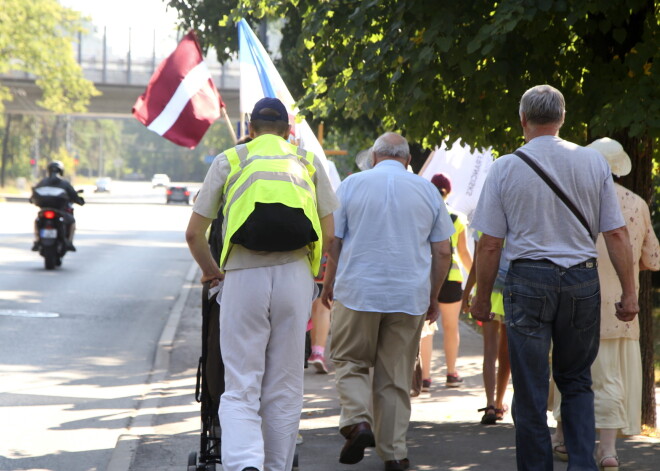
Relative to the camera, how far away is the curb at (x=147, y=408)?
6613 mm

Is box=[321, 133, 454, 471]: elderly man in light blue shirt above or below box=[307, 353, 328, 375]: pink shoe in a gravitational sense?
above

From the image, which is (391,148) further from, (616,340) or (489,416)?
(489,416)

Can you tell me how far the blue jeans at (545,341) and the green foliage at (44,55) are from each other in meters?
54.8

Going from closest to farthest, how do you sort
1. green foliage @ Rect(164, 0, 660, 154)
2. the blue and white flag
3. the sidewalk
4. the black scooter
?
the sidewalk → green foliage @ Rect(164, 0, 660, 154) → the blue and white flag → the black scooter

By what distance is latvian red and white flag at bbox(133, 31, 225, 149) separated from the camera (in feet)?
35.1

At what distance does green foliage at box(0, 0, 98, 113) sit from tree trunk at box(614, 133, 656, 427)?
2071 inches

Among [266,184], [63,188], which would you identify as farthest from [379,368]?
[63,188]

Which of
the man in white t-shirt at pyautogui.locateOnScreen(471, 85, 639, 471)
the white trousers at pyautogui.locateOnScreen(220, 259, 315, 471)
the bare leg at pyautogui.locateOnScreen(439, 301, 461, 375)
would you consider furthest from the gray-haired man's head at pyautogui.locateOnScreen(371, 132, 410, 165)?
the bare leg at pyautogui.locateOnScreen(439, 301, 461, 375)

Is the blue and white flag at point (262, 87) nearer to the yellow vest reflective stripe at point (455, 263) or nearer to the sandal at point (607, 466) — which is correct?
the yellow vest reflective stripe at point (455, 263)

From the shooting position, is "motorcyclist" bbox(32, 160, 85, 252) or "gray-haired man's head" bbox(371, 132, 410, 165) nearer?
"gray-haired man's head" bbox(371, 132, 410, 165)

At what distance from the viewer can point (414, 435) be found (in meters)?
7.30

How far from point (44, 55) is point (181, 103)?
51625mm

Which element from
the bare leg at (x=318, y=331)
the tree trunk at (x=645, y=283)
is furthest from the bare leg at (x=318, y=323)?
the tree trunk at (x=645, y=283)

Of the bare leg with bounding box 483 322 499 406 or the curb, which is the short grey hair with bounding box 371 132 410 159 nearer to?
the bare leg with bounding box 483 322 499 406
